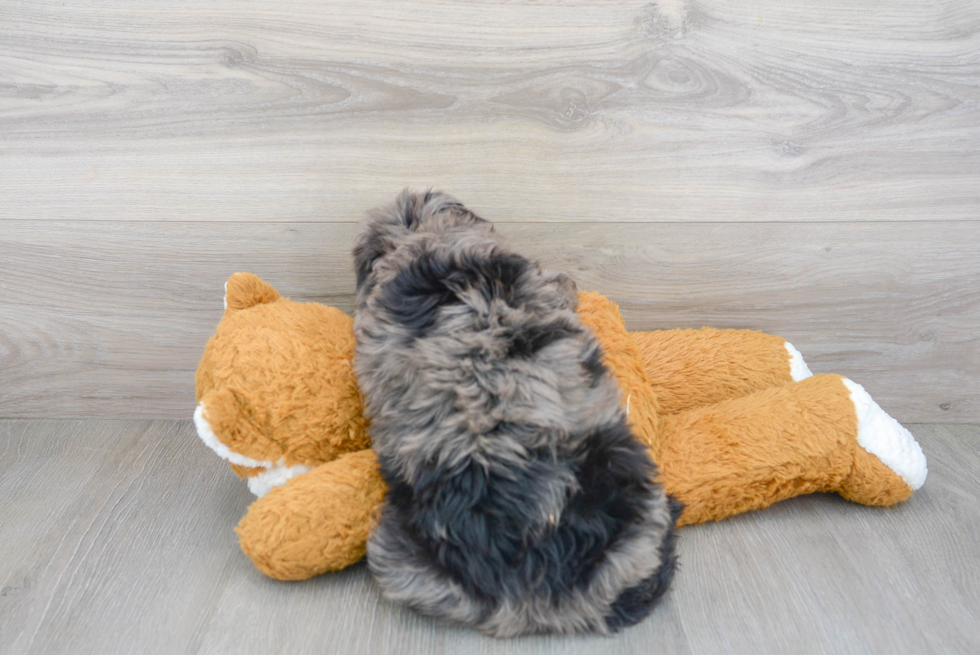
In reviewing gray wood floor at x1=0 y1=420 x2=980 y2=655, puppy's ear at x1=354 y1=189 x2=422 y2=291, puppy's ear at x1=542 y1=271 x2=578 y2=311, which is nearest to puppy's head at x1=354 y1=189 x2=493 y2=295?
puppy's ear at x1=354 y1=189 x2=422 y2=291

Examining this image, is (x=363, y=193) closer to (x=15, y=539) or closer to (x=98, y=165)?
(x=98, y=165)

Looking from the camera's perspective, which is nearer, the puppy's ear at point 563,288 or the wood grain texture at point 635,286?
the puppy's ear at point 563,288

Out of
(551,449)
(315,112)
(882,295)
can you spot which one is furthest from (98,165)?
(882,295)

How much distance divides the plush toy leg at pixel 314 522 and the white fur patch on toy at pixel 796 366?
0.57m

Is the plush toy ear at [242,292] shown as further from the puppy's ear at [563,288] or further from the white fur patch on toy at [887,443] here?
the white fur patch on toy at [887,443]

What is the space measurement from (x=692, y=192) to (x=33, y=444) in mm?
1037

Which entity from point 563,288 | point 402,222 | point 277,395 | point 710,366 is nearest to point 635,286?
point 710,366

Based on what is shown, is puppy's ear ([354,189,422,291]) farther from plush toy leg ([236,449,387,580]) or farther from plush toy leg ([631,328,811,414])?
plush toy leg ([631,328,811,414])

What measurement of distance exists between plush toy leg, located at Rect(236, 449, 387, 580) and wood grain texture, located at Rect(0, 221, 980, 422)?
354 millimetres

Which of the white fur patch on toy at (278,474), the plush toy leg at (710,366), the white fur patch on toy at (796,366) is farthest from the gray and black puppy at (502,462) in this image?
the white fur patch on toy at (796,366)

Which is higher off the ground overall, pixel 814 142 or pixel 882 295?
pixel 814 142

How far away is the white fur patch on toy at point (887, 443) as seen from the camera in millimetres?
812

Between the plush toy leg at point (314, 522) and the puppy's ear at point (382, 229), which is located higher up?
the puppy's ear at point (382, 229)

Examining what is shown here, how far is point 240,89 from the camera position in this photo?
3.02 feet
